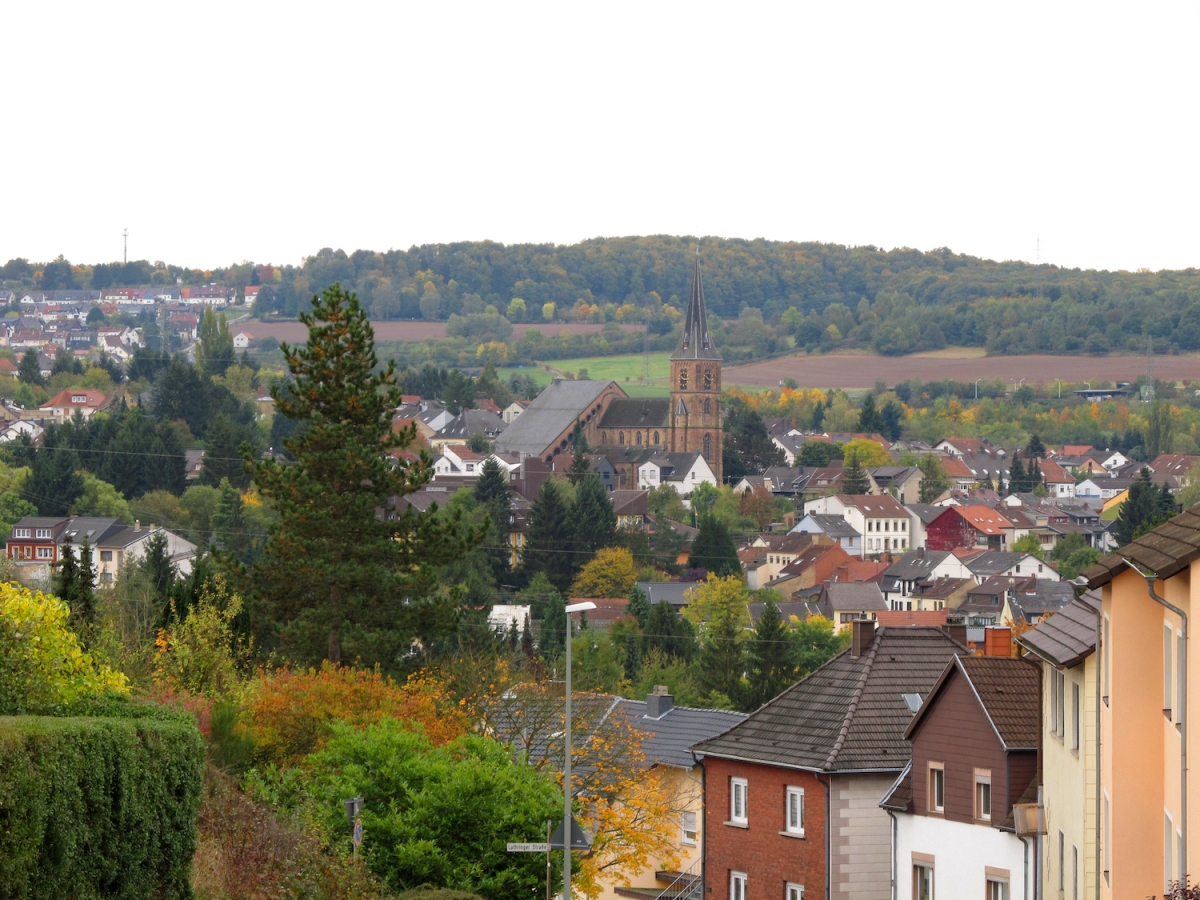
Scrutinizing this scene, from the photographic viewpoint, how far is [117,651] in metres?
28.0

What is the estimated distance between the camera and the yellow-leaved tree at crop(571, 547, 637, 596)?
348ft

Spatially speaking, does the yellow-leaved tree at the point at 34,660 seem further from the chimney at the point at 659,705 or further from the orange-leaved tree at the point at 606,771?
the chimney at the point at 659,705

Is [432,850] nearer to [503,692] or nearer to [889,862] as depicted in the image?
[889,862]

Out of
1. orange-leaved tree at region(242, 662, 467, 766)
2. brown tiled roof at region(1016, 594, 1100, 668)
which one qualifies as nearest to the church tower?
orange-leaved tree at region(242, 662, 467, 766)

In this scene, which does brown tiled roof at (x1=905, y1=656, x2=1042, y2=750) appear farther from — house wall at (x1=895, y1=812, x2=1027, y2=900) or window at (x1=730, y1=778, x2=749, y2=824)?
window at (x1=730, y1=778, x2=749, y2=824)

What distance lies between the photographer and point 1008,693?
21.3m

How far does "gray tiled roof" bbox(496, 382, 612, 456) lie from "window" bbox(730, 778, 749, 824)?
151 meters

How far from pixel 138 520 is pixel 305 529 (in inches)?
3098

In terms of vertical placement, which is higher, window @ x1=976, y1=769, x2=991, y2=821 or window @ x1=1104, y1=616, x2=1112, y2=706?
window @ x1=1104, y1=616, x2=1112, y2=706

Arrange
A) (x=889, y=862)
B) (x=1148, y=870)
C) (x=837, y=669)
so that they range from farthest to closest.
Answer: (x=837, y=669), (x=889, y=862), (x=1148, y=870)

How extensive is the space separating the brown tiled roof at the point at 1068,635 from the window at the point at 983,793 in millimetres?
2134

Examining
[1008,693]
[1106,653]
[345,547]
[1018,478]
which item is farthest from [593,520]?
[1106,653]

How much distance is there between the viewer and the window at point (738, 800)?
26.9 meters

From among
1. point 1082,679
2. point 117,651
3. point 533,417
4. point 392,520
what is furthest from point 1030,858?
point 533,417
